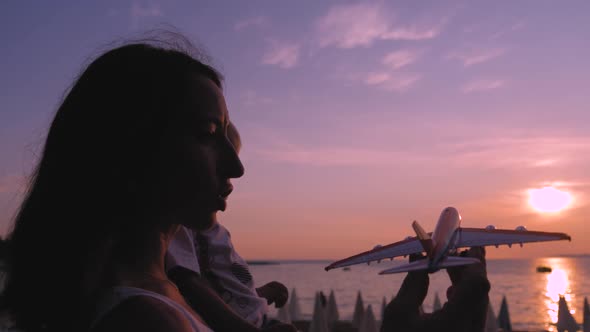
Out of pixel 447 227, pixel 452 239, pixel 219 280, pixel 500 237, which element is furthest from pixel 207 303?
pixel 447 227

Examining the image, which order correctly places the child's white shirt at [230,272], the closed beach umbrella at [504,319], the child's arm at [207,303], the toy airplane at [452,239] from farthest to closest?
the closed beach umbrella at [504,319] → the toy airplane at [452,239] → the child's white shirt at [230,272] → the child's arm at [207,303]

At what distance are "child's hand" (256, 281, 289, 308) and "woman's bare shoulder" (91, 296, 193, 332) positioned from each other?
6.70 ft

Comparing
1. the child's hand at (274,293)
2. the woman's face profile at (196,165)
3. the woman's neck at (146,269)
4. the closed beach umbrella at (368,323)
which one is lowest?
the closed beach umbrella at (368,323)

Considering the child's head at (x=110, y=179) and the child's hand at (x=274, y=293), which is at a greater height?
the child's head at (x=110, y=179)

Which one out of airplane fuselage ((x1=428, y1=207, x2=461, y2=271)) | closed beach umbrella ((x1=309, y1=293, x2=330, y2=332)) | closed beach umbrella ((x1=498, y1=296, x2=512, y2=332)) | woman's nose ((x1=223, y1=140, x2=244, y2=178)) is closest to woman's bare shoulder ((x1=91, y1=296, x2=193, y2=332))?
woman's nose ((x1=223, y1=140, x2=244, y2=178))

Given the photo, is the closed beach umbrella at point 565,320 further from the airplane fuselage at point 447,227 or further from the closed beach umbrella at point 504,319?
the airplane fuselage at point 447,227

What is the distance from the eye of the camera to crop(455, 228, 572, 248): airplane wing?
26.8 feet

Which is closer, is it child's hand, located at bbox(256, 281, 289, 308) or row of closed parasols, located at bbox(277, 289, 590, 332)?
child's hand, located at bbox(256, 281, 289, 308)

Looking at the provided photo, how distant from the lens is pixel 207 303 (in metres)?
2.27

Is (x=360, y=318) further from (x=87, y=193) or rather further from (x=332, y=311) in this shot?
(x=87, y=193)

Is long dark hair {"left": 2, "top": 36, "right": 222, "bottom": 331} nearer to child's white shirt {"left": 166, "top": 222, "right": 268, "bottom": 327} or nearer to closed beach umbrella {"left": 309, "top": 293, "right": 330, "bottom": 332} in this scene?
child's white shirt {"left": 166, "top": 222, "right": 268, "bottom": 327}

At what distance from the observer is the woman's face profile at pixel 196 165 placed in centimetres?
Answer: 147

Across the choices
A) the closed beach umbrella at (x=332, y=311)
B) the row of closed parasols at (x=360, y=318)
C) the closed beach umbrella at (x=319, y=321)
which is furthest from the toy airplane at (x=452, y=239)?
the closed beach umbrella at (x=332, y=311)

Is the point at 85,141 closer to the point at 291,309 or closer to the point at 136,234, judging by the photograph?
the point at 136,234
